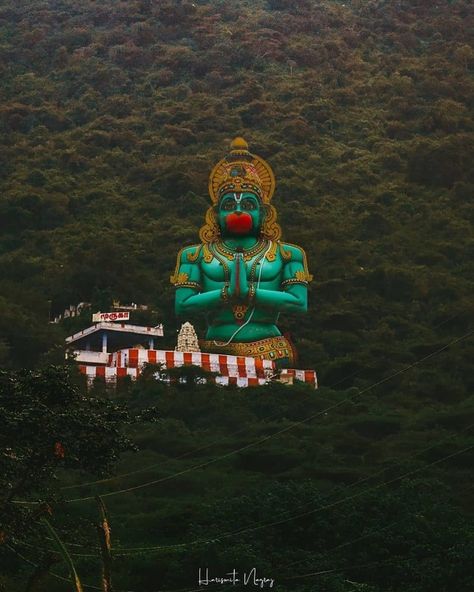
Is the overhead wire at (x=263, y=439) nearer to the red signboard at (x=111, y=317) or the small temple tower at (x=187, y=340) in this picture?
the small temple tower at (x=187, y=340)

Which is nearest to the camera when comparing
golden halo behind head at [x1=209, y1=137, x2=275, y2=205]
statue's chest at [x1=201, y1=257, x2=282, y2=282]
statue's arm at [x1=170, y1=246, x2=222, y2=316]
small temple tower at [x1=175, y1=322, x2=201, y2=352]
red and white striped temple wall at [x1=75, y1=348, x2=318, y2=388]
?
red and white striped temple wall at [x1=75, y1=348, x2=318, y2=388]

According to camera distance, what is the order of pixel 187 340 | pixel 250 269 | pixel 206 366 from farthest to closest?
pixel 250 269 → pixel 187 340 → pixel 206 366

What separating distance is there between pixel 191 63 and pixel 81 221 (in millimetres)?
16991

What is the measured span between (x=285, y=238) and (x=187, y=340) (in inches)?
383

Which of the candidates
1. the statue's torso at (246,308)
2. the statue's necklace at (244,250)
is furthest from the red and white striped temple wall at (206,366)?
the statue's necklace at (244,250)

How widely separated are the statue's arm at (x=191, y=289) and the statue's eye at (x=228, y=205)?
0.85 meters

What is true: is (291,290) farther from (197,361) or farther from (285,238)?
(285,238)

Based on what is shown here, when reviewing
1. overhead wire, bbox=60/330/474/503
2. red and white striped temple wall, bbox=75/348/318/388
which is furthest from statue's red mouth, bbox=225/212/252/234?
overhead wire, bbox=60/330/474/503

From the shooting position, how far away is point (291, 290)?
27781mm

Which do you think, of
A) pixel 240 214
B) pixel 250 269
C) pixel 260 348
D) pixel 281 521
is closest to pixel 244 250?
pixel 250 269

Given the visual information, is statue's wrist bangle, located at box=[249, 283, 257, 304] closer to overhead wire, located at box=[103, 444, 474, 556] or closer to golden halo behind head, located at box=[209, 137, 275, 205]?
golden halo behind head, located at box=[209, 137, 275, 205]

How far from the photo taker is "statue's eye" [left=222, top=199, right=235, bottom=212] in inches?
1111

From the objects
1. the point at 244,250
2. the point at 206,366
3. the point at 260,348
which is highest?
the point at 244,250

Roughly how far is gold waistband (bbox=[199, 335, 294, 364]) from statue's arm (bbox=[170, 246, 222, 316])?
2.34ft
